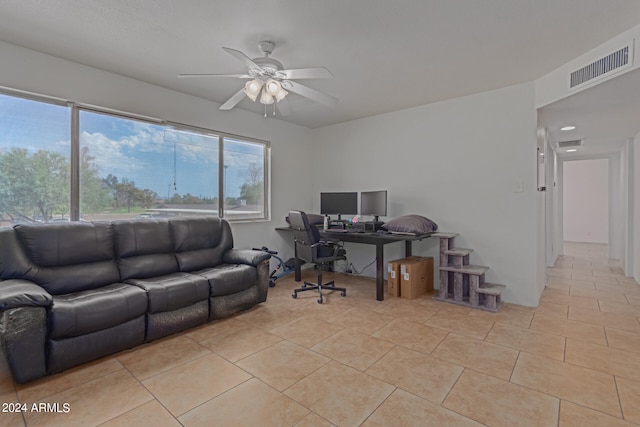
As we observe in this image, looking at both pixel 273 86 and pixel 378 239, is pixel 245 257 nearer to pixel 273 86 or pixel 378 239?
pixel 378 239

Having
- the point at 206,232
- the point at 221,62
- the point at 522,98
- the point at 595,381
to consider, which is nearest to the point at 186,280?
the point at 206,232

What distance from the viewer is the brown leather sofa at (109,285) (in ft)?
6.46

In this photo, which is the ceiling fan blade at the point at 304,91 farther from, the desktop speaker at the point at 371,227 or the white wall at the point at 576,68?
the white wall at the point at 576,68

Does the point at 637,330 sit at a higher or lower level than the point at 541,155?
lower

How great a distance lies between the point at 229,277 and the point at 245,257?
1.33 ft

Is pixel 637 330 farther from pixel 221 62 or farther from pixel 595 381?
pixel 221 62

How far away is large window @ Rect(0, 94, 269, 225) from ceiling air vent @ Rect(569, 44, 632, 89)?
3.82 m

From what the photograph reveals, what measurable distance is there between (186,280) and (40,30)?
7.45 feet

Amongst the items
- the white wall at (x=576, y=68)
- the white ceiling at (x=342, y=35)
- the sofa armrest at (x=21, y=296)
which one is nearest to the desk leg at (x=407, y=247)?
the white ceiling at (x=342, y=35)

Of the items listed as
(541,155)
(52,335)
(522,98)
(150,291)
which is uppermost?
(522,98)

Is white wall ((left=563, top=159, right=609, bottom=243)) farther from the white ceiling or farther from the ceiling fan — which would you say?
the ceiling fan

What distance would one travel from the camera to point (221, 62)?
2.87 meters

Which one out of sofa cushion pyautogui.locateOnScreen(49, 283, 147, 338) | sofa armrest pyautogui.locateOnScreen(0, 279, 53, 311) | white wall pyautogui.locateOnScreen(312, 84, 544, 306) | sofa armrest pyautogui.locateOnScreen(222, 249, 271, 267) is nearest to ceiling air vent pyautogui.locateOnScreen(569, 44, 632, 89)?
white wall pyautogui.locateOnScreen(312, 84, 544, 306)

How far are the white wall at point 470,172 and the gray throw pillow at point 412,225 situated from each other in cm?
29
